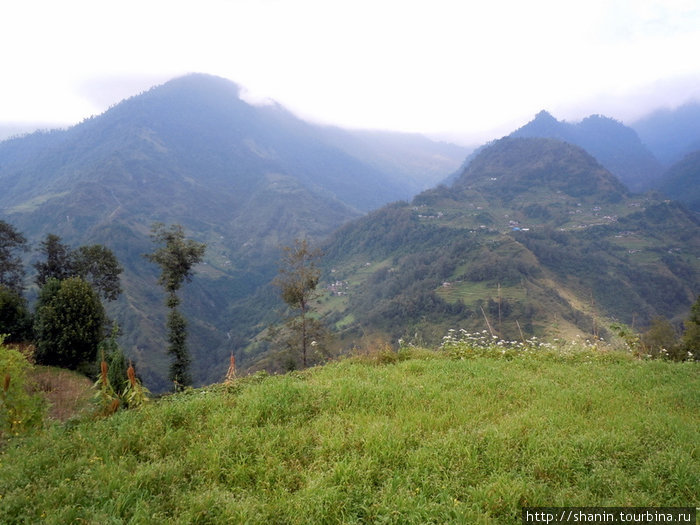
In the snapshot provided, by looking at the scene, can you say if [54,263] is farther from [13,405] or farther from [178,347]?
[13,405]

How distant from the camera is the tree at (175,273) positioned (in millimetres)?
20016

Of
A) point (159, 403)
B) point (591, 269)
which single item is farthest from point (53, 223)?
point (591, 269)

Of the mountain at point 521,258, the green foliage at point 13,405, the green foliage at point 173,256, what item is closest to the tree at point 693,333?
the mountain at point 521,258

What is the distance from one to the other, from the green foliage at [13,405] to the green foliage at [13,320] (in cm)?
1766

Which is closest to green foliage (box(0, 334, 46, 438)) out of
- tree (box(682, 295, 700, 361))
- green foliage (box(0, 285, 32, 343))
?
green foliage (box(0, 285, 32, 343))

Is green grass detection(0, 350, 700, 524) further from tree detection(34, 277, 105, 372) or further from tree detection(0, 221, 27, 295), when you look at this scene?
tree detection(0, 221, 27, 295)

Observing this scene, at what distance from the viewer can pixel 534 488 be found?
3607 millimetres

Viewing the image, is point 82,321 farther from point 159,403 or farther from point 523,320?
point 523,320

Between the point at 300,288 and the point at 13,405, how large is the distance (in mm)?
15347

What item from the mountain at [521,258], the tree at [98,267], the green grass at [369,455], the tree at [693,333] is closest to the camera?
the green grass at [369,455]

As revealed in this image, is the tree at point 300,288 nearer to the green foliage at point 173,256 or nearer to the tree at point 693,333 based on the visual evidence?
the green foliage at point 173,256

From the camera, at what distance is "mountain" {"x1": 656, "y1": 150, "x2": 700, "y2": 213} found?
161 meters

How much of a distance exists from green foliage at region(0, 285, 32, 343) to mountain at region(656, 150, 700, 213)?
218 metres

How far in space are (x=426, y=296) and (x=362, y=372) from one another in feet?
219
